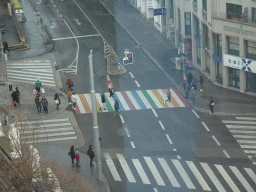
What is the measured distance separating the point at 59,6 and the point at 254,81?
4247cm

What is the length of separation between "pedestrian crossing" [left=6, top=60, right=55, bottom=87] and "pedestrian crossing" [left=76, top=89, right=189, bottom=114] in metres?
6.35

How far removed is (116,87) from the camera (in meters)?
69.2

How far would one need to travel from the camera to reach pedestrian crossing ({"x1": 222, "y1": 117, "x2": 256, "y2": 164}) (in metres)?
54.8

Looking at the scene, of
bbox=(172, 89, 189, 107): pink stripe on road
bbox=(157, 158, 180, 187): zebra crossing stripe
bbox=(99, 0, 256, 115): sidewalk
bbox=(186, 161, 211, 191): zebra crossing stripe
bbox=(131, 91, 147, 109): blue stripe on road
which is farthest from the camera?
bbox=(172, 89, 189, 107): pink stripe on road

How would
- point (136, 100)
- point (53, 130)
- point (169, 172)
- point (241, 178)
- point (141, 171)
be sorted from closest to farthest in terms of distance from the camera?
point (241, 178) → point (169, 172) → point (141, 171) → point (53, 130) → point (136, 100)

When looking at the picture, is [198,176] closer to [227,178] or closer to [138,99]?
[227,178]

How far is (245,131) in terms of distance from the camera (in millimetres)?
57562

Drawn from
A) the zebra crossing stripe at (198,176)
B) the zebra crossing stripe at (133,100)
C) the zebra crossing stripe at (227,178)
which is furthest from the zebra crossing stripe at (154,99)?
the zebra crossing stripe at (227,178)

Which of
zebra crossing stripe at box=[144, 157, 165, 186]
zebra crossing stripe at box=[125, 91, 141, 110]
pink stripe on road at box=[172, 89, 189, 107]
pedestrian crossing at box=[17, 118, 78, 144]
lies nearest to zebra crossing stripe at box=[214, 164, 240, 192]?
zebra crossing stripe at box=[144, 157, 165, 186]

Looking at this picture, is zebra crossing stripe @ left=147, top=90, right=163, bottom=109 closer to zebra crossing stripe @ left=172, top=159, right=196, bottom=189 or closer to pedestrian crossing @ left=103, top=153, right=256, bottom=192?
pedestrian crossing @ left=103, top=153, right=256, bottom=192

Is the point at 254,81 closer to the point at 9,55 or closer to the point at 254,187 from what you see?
the point at 254,187

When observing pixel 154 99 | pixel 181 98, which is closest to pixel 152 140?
pixel 154 99

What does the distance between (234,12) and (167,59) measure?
12.9m

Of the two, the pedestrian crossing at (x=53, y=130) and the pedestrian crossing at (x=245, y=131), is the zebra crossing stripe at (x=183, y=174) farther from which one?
the pedestrian crossing at (x=53, y=130)
